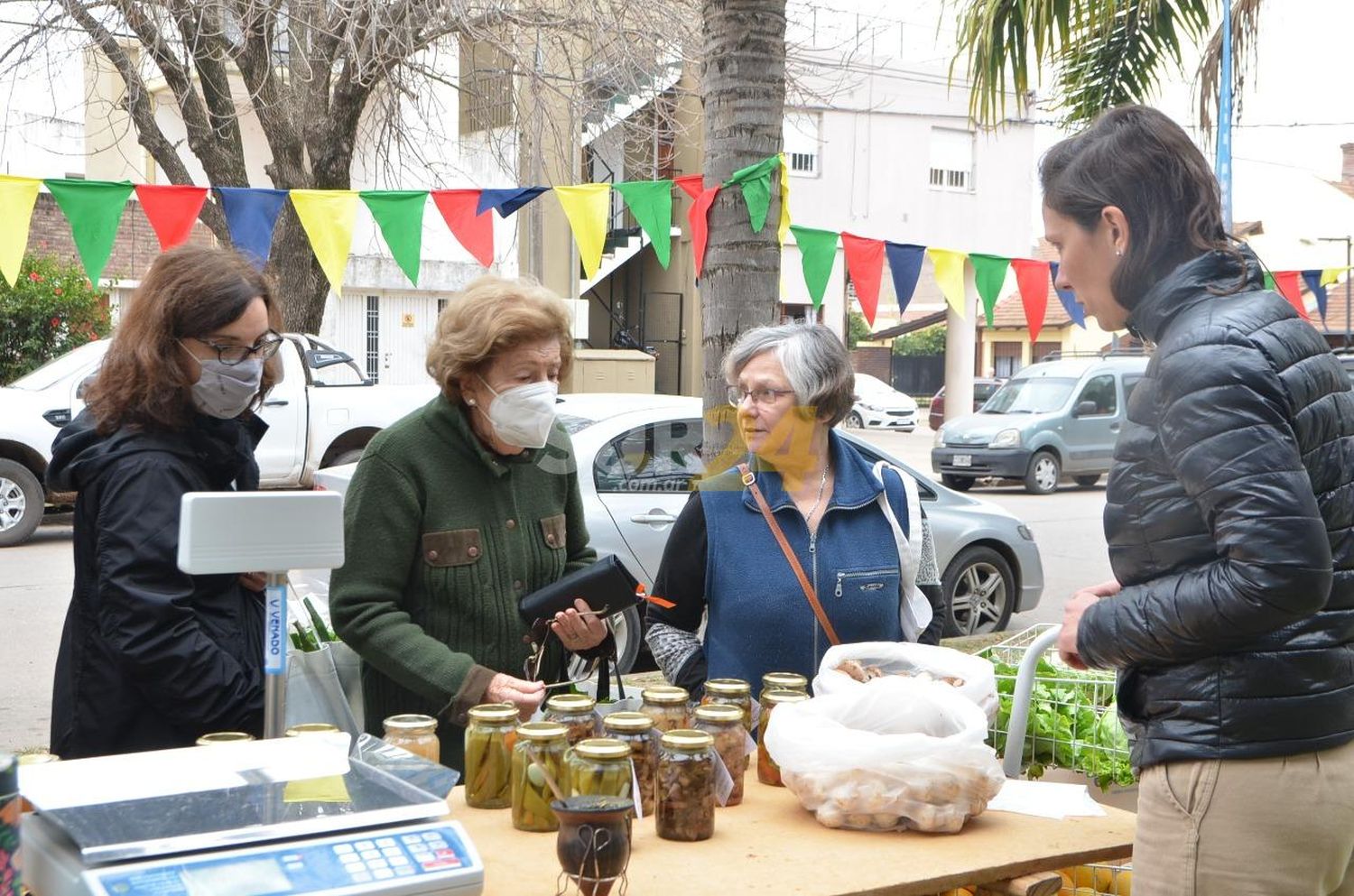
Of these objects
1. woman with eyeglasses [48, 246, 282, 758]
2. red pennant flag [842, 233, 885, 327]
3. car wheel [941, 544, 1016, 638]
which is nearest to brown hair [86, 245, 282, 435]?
woman with eyeglasses [48, 246, 282, 758]

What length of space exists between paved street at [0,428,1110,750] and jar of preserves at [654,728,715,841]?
4869mm

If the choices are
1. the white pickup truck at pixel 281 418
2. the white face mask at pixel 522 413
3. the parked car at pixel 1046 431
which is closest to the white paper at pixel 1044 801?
the white face mask at pixel 522 413

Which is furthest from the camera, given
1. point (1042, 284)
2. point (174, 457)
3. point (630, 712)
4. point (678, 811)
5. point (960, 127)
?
point (960, 127)

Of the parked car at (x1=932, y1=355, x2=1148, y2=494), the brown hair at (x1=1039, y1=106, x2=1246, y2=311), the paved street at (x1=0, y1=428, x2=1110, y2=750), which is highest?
the brown hair at (x1=1039, y1=106, x2=1246, y2=311)

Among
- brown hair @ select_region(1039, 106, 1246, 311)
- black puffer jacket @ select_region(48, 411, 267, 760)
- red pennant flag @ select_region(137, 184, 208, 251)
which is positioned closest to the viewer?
brown hair @ select_region(1039, 106, 1246, 311)

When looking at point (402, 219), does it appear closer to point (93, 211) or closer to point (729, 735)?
point (93, 211)

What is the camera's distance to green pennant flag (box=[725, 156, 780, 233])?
471cm

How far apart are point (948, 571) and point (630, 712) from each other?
21.6 feet

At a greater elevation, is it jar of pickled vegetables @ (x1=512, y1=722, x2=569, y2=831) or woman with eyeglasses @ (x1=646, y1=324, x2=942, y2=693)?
woman with eyeglasses @ (x1=646, y1=324, x2=942, y2=693)

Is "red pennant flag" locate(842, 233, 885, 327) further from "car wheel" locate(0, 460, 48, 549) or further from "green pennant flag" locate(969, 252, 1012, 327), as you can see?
"car wheel" locate(0, 460, 48, 549)

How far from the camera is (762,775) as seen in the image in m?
2.71

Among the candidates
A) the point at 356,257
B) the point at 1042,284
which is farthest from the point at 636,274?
the point at 1042,284

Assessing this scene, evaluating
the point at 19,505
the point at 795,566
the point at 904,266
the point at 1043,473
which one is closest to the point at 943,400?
the point at 1043,473

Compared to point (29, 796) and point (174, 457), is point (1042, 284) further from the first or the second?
point (29, 796)
